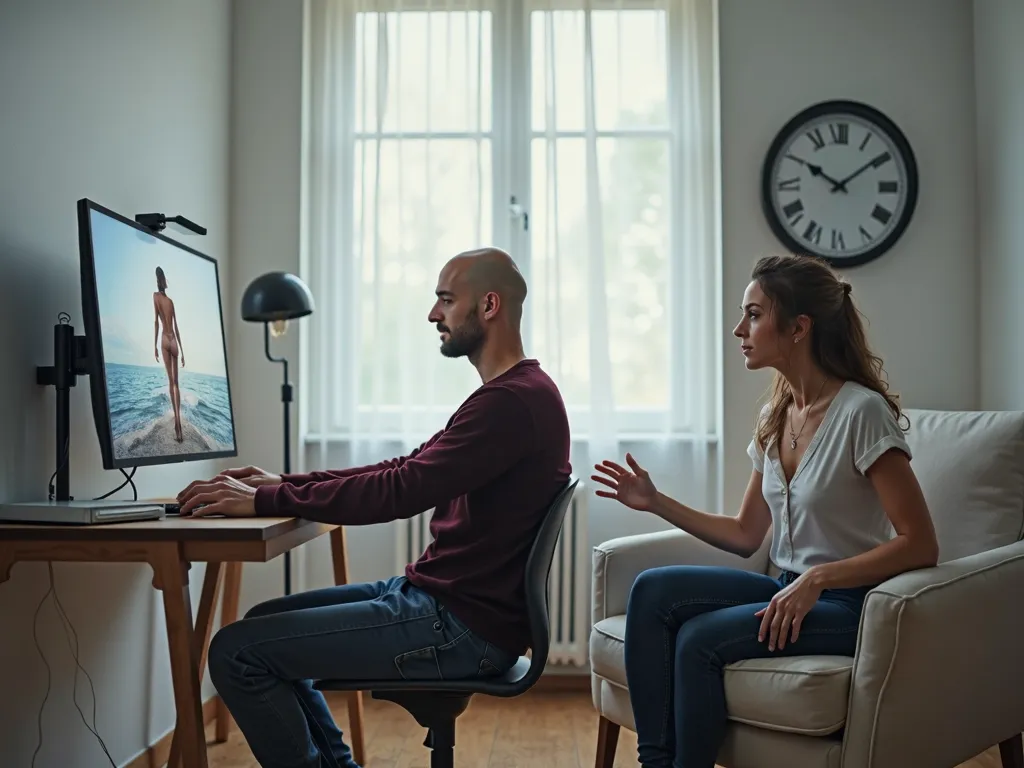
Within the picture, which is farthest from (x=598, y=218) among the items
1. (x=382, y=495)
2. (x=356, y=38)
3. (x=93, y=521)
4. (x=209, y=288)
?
(x=93, y=521)

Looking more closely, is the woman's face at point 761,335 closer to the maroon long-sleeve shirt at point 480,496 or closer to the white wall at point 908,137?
the maroon long-sleeve shirt at point 480,496

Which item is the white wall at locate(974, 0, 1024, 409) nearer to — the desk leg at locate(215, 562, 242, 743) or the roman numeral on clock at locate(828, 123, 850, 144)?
the roman numeral on clock at locate(828, 123, 850, 144)

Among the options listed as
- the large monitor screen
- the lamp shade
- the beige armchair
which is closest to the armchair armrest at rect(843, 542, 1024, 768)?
the beige armchair

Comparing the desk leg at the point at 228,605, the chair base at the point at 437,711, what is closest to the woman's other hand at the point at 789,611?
the chair base at the point at 437,711

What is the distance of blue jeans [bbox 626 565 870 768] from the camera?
6.12 feet

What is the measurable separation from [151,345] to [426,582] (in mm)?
846

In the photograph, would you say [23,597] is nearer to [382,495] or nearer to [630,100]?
[382,495]

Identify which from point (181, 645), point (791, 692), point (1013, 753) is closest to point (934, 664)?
point (791, 692)

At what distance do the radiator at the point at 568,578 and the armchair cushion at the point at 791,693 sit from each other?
1.49 m

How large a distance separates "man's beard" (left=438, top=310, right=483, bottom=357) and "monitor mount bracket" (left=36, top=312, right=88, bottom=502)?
744 millimetres

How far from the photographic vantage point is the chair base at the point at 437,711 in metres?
1.75

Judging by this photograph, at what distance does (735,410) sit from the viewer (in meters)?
3.46

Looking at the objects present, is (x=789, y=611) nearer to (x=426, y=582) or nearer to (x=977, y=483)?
(x=426, y=582)

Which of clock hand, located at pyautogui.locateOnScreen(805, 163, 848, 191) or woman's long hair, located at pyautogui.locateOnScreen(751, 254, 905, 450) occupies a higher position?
clock hand, located at pyautogui.locateOnScreen(805, 163, 848, 191)
